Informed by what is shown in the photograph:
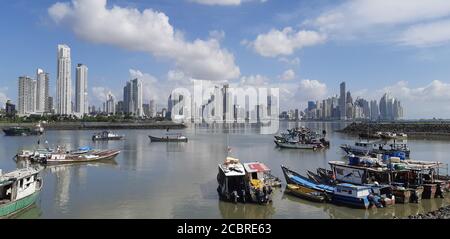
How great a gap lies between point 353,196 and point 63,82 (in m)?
148

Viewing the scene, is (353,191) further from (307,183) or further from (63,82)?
(63,82)

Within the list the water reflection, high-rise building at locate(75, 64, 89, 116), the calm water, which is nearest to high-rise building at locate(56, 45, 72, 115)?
high-rise building at locate(75, 64, 89, 116)

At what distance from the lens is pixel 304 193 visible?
1733 centimetres

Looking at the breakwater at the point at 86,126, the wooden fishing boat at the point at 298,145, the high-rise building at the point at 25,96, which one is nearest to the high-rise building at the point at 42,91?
the high-rise building at the point at 25,96

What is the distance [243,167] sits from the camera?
17.9 meters

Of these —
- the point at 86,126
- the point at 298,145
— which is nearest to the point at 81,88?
the point at 86,126

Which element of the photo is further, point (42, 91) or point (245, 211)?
A: point (42, 91)
